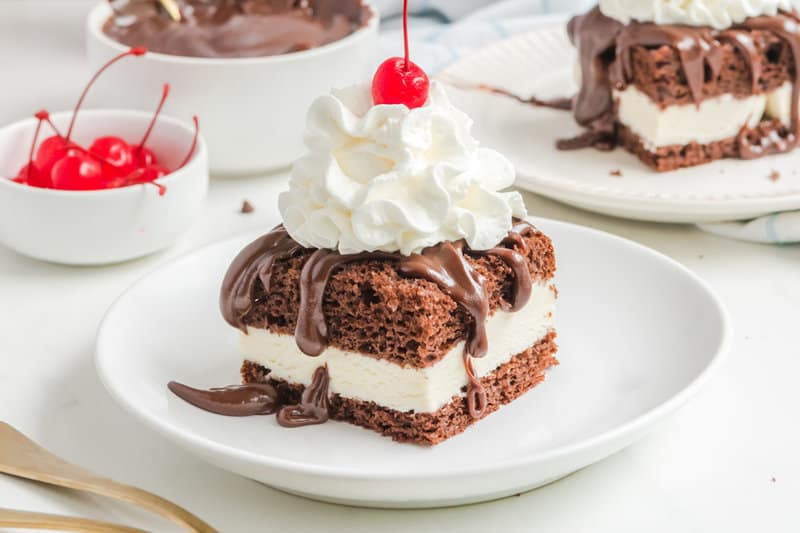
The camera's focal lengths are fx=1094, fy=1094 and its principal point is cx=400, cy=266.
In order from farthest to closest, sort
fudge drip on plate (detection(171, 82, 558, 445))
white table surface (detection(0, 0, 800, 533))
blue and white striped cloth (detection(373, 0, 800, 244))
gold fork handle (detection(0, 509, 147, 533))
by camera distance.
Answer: blue and white striped cloth (detection(373, 0, 800, 244)), fudge drip on plate (detection(171, 82, 558, 445)), white table surface (detection(0, 0, 800, 533)), gold fork handle (detection(0, 509, 147, 533))

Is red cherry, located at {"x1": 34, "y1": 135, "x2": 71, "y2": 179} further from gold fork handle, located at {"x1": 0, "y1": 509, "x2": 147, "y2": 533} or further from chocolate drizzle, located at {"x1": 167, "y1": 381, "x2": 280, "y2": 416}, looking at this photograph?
gold fork handle, located at {"x1": 0, "y1": 509, "x2": 147, "y2": 533}

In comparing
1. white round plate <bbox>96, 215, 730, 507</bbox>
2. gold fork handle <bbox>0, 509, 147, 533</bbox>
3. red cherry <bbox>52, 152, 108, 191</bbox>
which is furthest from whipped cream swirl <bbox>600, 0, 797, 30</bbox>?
gold fork handle <bbox>0, 509, 147, 533</bbox>

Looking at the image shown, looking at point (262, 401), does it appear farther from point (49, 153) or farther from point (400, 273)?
point (49, 153)

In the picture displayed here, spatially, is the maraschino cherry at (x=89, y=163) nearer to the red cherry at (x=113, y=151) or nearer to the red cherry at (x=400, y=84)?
the red cherry at (x=113, y=151)

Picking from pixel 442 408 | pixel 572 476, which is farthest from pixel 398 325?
pixel 572 476

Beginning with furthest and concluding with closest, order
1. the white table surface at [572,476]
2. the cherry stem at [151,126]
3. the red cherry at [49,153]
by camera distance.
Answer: the cherry stem at [151,126] → the red cherry at [49,153] → the white table surface at [572,476]

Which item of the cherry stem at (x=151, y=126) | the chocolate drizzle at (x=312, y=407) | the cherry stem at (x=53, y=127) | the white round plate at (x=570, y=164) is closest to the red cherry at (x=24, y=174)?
the cherry stem at (x=53, y=127)
